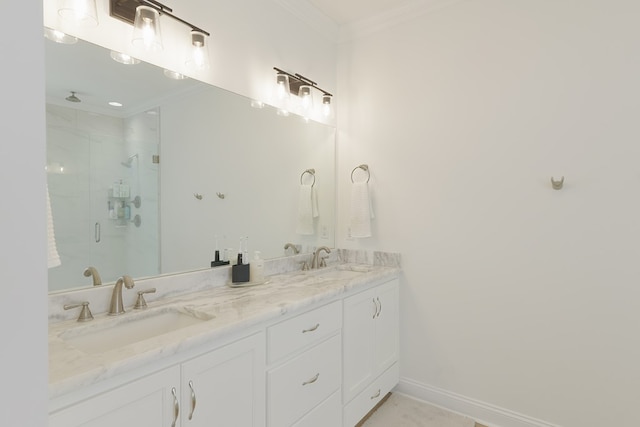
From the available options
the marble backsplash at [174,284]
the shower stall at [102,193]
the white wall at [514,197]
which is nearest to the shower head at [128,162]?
the shower stall at [102,193]

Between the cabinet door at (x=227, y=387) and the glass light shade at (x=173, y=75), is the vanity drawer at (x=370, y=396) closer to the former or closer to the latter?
the cabinet door at (x=227, y=387)

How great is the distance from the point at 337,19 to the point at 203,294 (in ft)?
7.27

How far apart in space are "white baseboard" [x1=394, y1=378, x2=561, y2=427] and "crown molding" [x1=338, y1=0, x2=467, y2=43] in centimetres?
258

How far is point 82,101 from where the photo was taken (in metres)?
1.36

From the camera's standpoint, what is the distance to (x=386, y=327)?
2.24 metres

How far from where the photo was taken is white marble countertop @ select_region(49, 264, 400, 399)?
87 cm

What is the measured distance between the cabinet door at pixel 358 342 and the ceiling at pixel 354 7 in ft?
6.49

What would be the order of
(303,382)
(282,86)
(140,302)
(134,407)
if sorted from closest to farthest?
(134,407), (140,302), (303,382), (282,86)

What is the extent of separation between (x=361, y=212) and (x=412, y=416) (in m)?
1.39

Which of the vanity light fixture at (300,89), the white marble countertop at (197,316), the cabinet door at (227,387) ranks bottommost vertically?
the cabinet door at (227,387)

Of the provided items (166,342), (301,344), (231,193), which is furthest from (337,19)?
(166,342)

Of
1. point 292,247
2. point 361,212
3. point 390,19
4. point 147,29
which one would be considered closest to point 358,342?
point 292,247

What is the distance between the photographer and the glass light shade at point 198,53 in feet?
5.30

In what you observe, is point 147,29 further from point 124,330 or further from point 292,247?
point 292,247
